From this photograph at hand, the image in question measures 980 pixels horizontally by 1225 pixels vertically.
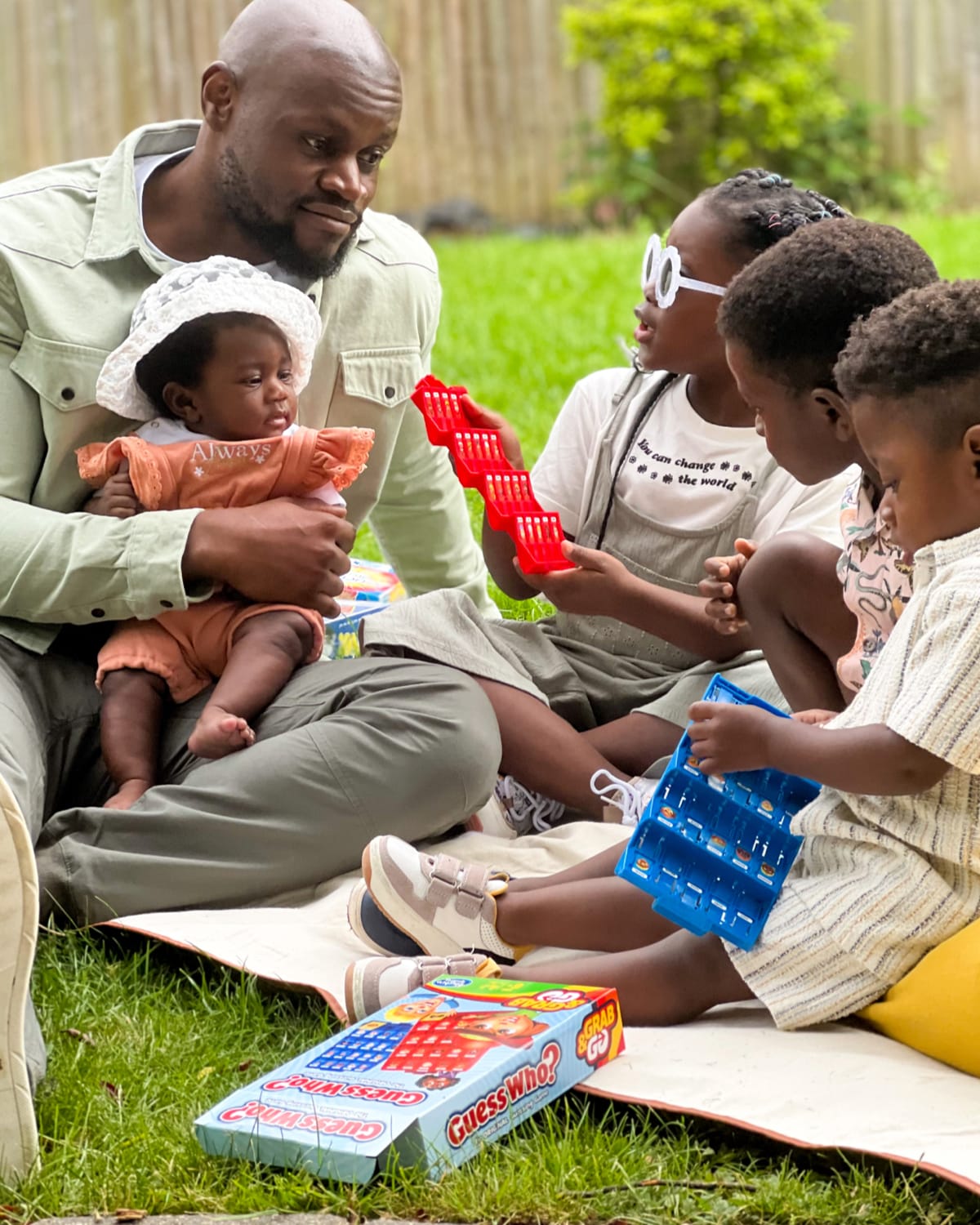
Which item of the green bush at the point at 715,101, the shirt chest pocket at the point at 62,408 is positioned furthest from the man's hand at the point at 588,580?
the green bush at the point at 715,101

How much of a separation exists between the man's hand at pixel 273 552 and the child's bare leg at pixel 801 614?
72 cm

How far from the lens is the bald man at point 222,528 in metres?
2.66

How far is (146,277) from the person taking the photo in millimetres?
3004

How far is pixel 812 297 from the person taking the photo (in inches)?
97.6

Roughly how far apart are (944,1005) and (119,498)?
1599 millimetres

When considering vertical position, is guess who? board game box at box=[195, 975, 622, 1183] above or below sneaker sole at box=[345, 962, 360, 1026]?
above

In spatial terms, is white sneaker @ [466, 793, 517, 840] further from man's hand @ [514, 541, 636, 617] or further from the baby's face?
the baby's face

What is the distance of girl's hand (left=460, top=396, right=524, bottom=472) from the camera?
3.08m

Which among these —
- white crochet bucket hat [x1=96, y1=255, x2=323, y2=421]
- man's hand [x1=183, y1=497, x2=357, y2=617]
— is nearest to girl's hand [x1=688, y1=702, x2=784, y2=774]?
man's hand [x1=183, y1=497, x2=357, y2=617]

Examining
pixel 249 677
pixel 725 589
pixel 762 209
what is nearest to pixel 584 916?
pixel 725 589

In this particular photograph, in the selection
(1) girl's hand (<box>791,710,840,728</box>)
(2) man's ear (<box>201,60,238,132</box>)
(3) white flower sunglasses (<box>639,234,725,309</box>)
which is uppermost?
(2) man's ear (<box>201,60,238,132</box>)

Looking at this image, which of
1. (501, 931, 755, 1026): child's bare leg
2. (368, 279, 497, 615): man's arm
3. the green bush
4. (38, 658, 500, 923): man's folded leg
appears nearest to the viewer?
(501, 931, 755, 1026): child's bare leg

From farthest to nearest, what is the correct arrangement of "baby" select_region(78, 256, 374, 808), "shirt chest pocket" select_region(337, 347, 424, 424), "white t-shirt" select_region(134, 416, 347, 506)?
"shirt chest pocket" select_region(337, 347, 424, 424)
"white t-shirt" select_region(134, 416, 347, 506)
"baby" select_region(78, 256, 374, 808)

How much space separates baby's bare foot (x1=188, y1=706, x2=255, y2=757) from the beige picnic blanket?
1.14 ft
